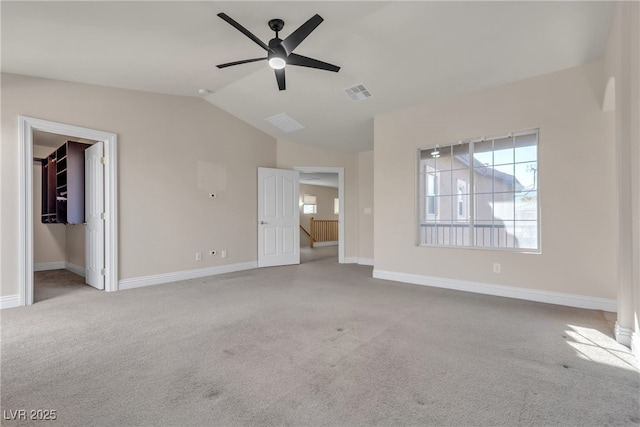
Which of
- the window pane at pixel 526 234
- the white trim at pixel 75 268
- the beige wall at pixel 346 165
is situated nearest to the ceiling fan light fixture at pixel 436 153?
the window pane at pixel 526 234

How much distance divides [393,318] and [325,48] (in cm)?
308

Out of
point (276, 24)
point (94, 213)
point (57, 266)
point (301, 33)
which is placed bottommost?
point (57, 266)

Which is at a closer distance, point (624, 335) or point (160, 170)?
point (624, 335)

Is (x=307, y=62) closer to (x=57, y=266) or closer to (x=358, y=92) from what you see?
(x=358, y=92)

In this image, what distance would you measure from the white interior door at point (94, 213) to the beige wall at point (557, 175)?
4.66 m

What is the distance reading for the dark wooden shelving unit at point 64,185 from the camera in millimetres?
4703

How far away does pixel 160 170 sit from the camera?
4.66 meters

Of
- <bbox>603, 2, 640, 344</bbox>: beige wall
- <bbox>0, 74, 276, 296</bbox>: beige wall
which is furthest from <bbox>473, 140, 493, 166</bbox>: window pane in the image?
<bbox>0, 74, 276, 296</bbox>: beige wall

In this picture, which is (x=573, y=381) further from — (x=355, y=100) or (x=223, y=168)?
(x=223, y=168)

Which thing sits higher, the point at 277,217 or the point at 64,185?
the point at 64,185

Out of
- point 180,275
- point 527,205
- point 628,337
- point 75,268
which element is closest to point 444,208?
point 527,205

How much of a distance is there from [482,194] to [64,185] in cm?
683

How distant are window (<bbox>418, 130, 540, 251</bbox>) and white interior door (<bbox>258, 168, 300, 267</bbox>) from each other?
9.30ft

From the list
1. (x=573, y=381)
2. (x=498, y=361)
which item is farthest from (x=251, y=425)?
(x=573, y=381)
